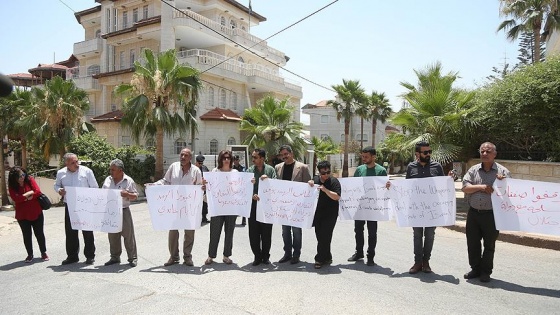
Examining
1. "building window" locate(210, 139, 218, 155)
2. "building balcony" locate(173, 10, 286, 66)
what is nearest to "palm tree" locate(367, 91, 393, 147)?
"building balcony" locate(173, 10, 286, 66)

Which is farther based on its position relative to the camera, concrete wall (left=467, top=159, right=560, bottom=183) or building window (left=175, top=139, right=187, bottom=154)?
→ building window (left=175, top=139, right=187, bottom=154)

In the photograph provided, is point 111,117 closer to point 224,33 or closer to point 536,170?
point 224,33

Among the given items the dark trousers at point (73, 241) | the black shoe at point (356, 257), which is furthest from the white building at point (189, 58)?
the black shoe at point (356, 257)

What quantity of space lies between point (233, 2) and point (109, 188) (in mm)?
31237

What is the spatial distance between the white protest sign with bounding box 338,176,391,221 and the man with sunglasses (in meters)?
0.54

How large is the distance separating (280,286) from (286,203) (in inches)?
58.3

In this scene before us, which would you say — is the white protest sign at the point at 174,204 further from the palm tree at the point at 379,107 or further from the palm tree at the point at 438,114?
the palm tree at the point at 379,107

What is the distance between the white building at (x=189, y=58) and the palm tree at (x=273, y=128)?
15.4ft

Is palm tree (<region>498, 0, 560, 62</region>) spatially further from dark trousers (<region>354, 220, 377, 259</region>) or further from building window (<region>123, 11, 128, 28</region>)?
building window (<region>123, 11, 128, 28</region>)

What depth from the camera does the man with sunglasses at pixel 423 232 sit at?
596 cm

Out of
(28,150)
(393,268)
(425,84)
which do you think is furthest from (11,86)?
(28,150)

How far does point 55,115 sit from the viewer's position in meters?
22.2

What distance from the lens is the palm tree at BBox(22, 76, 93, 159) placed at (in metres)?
22.1

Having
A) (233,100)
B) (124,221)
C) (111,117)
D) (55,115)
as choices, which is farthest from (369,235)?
(111,117)
